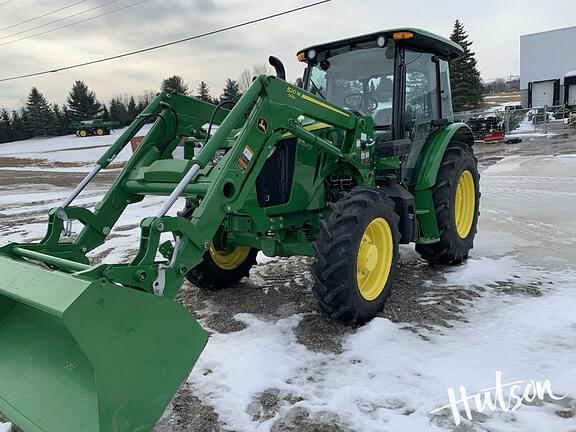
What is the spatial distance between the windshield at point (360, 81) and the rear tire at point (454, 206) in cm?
96

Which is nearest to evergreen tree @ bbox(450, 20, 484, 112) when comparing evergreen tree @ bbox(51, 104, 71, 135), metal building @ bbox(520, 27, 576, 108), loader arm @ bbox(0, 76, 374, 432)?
metal building @ bbox(520, 27, 576, 108)

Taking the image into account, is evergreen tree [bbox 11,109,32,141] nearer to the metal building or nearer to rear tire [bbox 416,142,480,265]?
the metal building

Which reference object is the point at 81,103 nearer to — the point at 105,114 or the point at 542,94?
the point at 105,114

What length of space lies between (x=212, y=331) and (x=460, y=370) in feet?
6.51

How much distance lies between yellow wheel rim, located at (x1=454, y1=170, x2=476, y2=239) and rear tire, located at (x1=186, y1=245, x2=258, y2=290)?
257cm

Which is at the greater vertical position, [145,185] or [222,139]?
[222,139]

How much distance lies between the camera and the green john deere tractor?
2654mm

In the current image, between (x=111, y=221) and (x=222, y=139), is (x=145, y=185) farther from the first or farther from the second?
(x=222, y=139)

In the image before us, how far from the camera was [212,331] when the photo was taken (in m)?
4.30

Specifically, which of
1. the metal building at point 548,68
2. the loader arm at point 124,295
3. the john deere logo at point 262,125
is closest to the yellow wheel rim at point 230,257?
the loader arm at point 124,295

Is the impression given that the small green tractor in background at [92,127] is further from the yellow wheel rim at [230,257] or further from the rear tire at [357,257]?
the rear tire at [357,257]

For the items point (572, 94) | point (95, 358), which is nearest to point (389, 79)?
point (95, 358)

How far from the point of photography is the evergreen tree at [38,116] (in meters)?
63.1

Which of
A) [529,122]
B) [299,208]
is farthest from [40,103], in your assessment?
[299,208]
